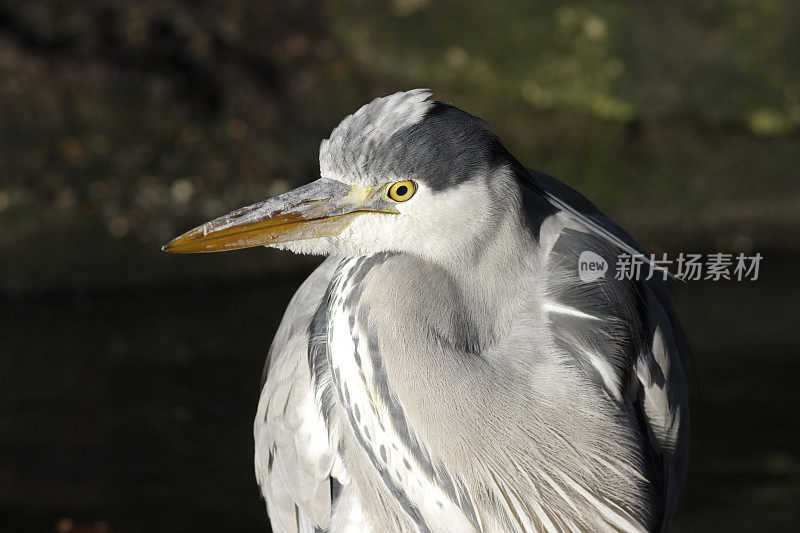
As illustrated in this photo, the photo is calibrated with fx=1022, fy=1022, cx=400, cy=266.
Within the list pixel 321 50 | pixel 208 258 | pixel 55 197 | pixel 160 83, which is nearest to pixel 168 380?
pixel 208 258

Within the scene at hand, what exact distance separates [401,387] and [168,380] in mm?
2654

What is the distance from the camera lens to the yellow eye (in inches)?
75.1

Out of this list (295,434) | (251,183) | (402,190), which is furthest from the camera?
(251,183)

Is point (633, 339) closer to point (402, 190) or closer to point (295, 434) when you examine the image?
point (402, 190)

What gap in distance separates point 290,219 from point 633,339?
788 millimetres

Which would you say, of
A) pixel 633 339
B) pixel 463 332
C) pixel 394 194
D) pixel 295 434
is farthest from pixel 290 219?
pixel 633 339

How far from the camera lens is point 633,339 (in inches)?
86.7

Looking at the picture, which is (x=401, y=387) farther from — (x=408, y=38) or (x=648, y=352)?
(x=408, y=38)

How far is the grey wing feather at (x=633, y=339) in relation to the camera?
2.11 metres

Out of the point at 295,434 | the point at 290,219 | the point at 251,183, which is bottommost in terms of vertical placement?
the point at 295,434

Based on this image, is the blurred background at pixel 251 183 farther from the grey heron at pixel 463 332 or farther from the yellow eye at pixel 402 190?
the yellow eye at pixel 402 190

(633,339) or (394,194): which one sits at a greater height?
(394,194)

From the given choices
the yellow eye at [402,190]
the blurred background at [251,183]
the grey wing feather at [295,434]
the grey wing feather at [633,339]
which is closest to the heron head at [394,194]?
the yellow eye at [402,190]

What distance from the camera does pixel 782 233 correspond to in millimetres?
5465
